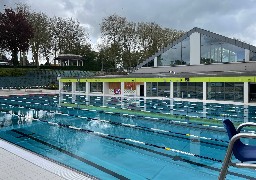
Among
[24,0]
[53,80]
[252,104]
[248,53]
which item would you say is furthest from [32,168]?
[24,0]

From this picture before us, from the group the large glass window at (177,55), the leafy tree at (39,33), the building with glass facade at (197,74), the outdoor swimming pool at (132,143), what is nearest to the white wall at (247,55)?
the building with glass facade at (197,74)

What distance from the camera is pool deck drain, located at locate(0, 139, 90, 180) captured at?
182 inches

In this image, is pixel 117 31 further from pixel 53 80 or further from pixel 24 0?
pixel 24 0

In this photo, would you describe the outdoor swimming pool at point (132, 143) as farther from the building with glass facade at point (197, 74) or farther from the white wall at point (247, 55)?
the white wall at point (247, 55)

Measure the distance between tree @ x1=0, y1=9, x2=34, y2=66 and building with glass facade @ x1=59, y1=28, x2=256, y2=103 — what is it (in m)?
16.4

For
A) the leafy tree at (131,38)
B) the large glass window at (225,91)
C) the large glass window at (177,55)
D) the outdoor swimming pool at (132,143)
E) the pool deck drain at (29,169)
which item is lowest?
the outdoor swimming pool at (132,143)

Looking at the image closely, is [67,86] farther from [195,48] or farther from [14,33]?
[195,48]

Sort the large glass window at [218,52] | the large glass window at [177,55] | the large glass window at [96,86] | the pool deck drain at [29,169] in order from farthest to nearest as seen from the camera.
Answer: the large glass window at [96,86], the large glass window at [177,55], the large glass window at [218,52], the pool deck drain at [29,169]

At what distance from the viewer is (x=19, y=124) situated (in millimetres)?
13766

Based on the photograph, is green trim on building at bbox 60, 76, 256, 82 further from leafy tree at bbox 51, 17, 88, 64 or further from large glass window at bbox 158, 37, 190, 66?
leafy tree at bbox 51, 17, 88, 64

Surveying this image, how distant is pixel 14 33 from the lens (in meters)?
44.1

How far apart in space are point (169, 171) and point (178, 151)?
1.63 meters

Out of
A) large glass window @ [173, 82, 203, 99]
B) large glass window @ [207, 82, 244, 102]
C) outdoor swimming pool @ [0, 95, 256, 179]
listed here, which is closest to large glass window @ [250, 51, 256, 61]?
large glass window @ [207, 82, 244, 102]

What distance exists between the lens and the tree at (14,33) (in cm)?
4381
